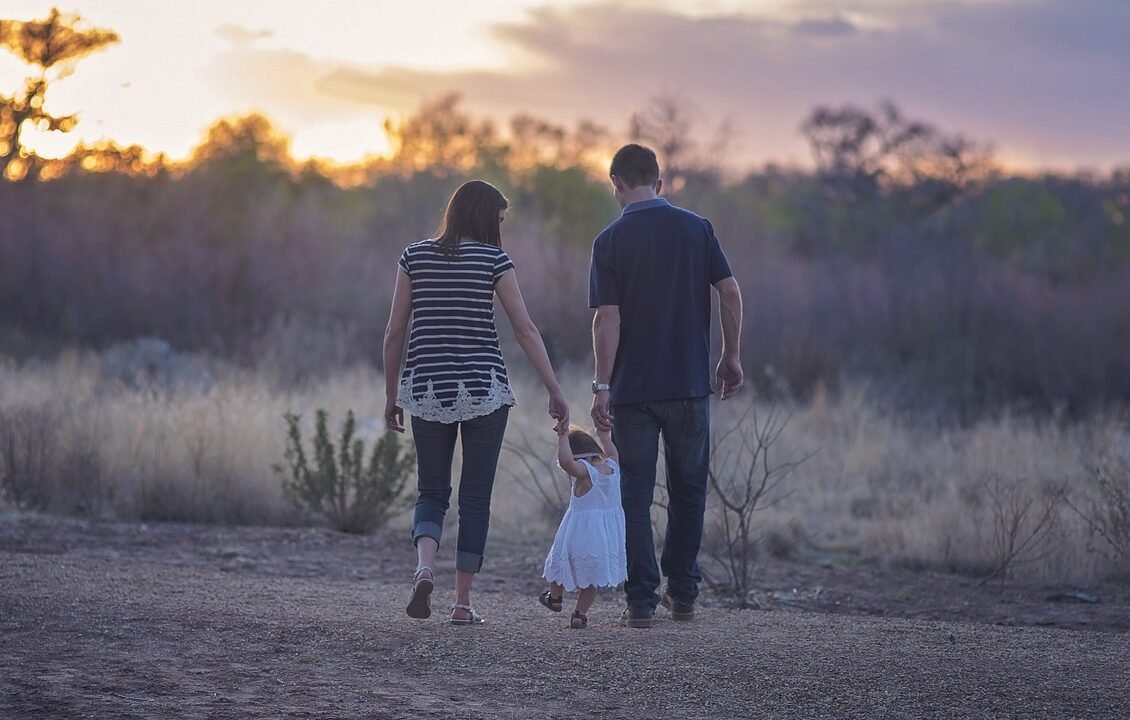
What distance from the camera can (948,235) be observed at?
30703mm

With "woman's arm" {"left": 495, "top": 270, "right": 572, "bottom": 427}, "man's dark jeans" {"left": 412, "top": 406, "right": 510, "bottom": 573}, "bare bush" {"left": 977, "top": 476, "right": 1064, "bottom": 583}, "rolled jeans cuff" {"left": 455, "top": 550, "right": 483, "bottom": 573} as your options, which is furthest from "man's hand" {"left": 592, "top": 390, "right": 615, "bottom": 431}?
"bare bush" {"left": 977, "top": 476, "right": 1064, "bottom": 583}

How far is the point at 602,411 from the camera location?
20.0 feet

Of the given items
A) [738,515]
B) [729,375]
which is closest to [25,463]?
[738,515]

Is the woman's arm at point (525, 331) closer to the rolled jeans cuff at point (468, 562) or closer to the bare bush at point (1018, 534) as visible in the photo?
the rolled jeans cuff at point (468, 562)

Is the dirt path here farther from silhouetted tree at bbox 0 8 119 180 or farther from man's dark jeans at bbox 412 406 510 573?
silhouetted tree at bbox 0 8 119 180

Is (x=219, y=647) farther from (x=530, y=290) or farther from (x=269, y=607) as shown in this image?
(x=530, y=290)

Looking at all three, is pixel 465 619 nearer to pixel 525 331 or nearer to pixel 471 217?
pixel 525 331

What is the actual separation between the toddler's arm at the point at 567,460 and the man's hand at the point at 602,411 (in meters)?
0.19

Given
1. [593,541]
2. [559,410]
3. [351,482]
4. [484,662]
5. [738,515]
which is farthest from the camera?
[351,482]

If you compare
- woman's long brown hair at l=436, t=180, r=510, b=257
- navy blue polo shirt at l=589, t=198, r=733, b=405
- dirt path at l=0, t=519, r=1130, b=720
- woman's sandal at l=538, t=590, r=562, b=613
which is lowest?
dirt path at l=0, t=519, r=1130, b=720

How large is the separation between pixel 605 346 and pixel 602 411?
0.28 metres

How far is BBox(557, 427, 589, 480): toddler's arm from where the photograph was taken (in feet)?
19.2

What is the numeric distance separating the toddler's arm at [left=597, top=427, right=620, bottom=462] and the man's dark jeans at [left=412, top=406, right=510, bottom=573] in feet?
1.52

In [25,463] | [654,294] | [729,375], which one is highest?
[654,294]
